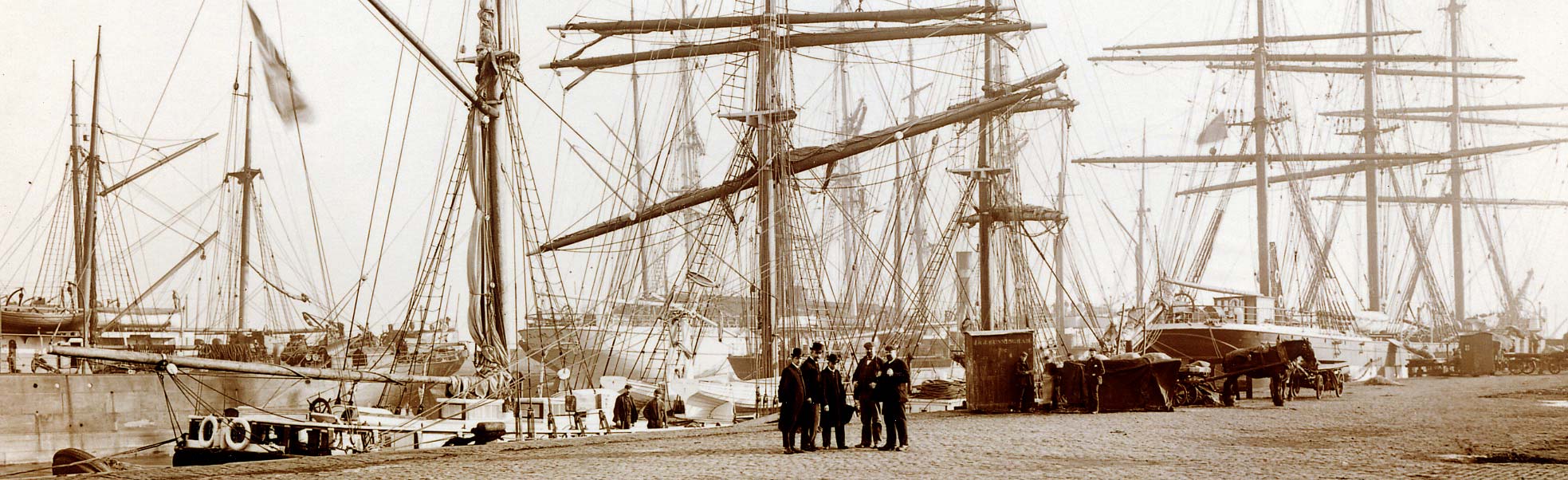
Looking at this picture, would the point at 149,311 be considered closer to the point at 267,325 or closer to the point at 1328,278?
the point at 267,325

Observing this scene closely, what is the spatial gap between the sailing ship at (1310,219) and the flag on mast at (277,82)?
1078 inches

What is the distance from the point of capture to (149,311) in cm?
3641

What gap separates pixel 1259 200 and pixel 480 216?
3841cm

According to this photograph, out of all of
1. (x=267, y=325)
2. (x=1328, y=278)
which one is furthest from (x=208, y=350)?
(x=1328, y=278)

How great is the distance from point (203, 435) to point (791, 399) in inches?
322

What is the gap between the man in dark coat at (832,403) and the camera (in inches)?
606

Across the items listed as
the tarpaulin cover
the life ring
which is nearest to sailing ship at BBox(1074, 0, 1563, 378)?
the tarpaulin cover

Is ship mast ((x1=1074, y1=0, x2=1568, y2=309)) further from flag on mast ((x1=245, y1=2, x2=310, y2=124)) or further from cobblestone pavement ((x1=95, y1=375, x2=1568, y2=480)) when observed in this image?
flag on mast ((x1=245, y1=2, x2=310, y2=124))

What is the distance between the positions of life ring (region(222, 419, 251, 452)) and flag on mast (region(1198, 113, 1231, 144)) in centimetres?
4787

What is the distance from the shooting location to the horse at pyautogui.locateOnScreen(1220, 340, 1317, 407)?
2727 centimetres

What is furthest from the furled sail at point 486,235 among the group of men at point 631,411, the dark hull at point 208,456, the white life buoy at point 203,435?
the white life buoy at point 203,435

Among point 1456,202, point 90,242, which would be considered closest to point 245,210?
point 90,242

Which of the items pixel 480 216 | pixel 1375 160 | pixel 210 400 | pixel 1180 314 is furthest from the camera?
pixel 1375 160

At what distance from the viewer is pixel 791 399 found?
14977mm
